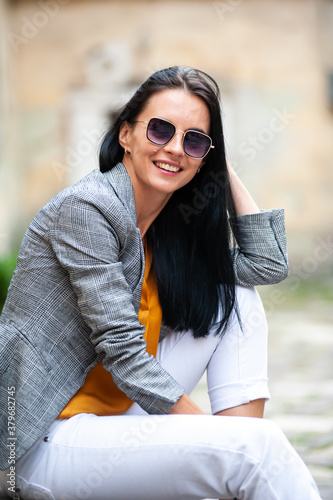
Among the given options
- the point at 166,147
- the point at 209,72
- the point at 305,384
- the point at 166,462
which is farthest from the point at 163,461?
the point at 209,72

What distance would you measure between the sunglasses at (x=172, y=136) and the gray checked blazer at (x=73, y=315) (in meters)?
0.21

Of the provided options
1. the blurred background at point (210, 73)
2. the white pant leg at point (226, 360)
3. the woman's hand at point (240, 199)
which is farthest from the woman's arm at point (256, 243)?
the blurred background at point (210, 73)

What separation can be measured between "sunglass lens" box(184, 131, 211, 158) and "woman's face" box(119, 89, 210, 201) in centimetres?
2

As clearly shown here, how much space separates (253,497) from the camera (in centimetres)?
182

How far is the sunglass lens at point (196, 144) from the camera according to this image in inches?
87.4

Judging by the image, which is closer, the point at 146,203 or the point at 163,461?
the point at 163,461

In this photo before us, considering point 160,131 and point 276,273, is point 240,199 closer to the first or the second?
point 276,273

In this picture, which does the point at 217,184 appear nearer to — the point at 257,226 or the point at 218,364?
the point at 257,226

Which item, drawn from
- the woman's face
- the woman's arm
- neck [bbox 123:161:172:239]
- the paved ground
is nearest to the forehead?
the woman's face

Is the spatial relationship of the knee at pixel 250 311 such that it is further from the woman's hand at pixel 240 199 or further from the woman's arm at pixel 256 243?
the woman's hand at pixel 240 199

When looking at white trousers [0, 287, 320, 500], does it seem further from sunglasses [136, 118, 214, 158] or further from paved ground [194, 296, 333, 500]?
paved ground [194, 296, 333, 500]

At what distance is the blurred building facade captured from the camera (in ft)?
31.0

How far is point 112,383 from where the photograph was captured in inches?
86.3

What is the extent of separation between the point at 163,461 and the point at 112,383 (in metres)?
0.39
